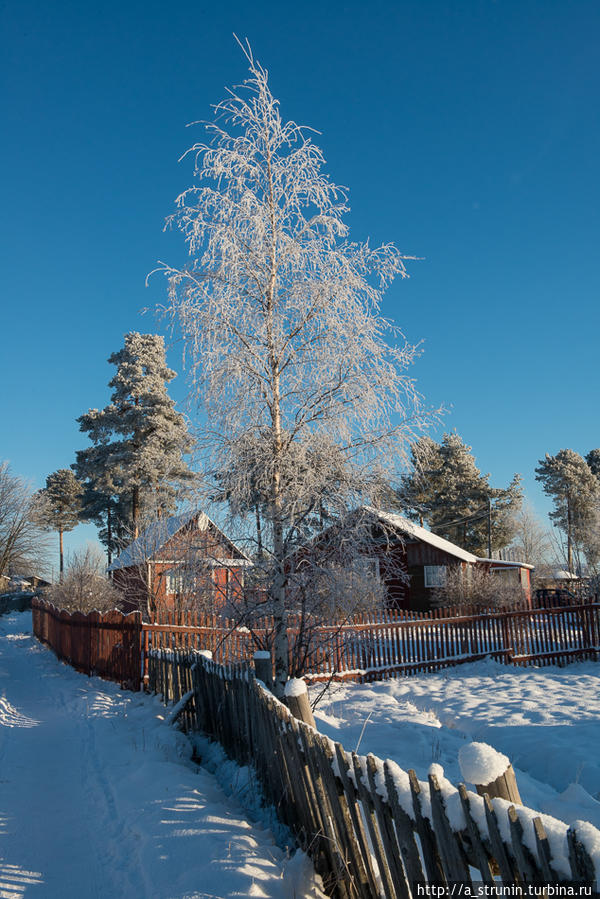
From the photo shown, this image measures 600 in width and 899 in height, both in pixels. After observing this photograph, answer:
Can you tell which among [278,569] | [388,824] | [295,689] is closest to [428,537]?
[278,569]

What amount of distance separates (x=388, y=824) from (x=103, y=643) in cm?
1102

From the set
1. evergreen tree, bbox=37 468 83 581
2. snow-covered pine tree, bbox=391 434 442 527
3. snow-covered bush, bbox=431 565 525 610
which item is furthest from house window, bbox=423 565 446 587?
evergreen tree, bbox=37 468 83 581

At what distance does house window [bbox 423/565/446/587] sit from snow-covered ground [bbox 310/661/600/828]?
58.2 ft

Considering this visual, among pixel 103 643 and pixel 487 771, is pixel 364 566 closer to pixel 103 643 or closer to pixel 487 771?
pixel 487 771

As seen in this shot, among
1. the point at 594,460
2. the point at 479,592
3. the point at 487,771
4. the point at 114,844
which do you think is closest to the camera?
the point at 487,771

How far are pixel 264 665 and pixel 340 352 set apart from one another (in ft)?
11.3

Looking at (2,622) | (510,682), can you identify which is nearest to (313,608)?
(510,682)

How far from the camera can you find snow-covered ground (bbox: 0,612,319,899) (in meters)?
3.67

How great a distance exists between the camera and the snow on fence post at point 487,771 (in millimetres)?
2391

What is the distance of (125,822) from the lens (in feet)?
15.4

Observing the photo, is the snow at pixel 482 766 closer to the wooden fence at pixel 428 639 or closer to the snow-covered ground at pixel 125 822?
the snow-covered ground at pixel 125 822

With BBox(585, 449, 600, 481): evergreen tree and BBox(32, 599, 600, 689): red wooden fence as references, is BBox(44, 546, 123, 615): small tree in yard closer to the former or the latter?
BBox(32, 599, 600, 689): red wooden fence

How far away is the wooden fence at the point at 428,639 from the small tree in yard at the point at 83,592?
12.0 metres

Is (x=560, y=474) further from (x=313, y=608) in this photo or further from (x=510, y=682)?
(x=313, y=608)
